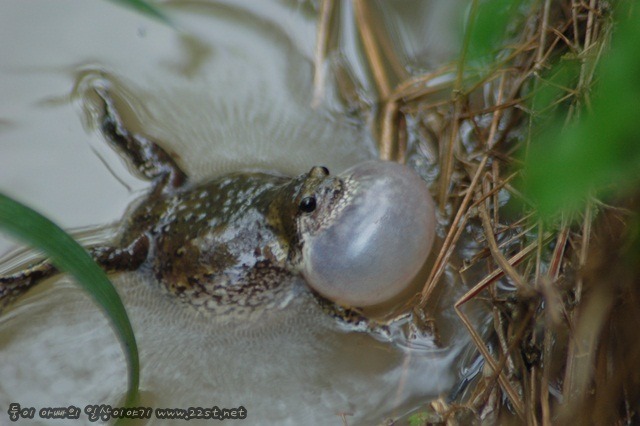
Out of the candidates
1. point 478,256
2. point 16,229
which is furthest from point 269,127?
point 16,229

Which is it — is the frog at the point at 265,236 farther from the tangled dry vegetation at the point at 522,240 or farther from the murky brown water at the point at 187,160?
the tangled dry vegetation at the point at 522,240

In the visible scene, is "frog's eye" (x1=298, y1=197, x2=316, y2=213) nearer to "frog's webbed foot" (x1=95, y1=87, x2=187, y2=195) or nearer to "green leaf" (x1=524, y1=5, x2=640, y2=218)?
"frog's webbed foot" (x1=95, y1=87, x2=187, y2=195)

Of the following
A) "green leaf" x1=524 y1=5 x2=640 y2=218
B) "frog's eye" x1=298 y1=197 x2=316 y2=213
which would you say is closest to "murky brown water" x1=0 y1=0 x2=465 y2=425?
"frog's eye" x1=298 y1=197 x2=316 y2=213

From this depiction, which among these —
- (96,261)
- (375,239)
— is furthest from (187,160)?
(375,239)

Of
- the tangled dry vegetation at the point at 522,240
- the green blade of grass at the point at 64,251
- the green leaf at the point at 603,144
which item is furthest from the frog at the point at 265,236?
the green leaf at the point at 603,144

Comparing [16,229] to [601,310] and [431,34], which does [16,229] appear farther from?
[431,34]

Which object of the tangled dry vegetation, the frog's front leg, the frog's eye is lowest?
the tangled dry vegetation
